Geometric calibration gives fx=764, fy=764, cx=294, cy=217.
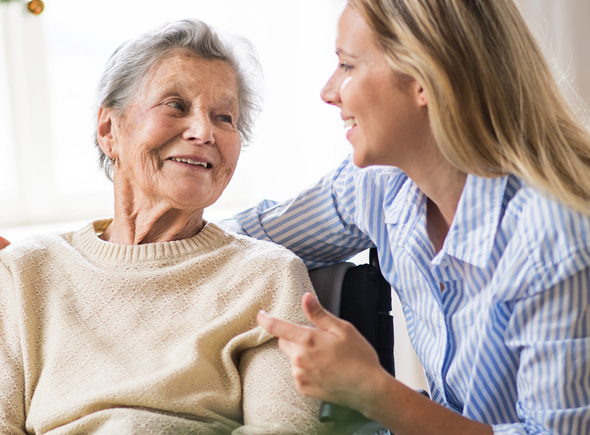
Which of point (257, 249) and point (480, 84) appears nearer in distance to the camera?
point (480, 84)

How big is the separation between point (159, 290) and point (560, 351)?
→ 74cm

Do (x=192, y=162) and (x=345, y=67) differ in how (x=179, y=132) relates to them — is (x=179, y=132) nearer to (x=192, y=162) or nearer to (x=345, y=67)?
(x=192, y=162)

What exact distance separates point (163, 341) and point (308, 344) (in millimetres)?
392

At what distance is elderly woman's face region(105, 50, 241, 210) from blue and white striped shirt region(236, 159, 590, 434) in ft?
0.87

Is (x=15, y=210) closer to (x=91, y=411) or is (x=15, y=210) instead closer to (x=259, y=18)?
(x=259, y=18)

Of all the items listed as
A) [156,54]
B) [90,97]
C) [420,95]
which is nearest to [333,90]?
[420,95]

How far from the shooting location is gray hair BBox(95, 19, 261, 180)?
1.55 metres

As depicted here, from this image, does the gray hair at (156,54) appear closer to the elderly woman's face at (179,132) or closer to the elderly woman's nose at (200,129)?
the elderly woman's face at (179,132)

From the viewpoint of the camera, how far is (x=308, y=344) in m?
A: 1.12

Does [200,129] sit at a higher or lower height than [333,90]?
lower

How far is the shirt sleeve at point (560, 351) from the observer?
3.75ft

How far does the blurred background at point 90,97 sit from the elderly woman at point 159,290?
113cm

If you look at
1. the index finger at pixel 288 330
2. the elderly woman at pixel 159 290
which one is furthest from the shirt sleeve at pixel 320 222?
the index finger at pixel 288 330

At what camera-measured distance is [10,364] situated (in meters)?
1.43
